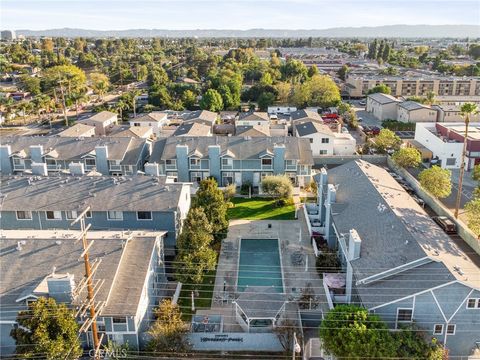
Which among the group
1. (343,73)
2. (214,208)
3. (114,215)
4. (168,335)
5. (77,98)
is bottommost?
(168,335)

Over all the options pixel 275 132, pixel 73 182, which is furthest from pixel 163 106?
pixel 73 182

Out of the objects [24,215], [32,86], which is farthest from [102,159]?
[32,86]

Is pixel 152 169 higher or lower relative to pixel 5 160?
higher

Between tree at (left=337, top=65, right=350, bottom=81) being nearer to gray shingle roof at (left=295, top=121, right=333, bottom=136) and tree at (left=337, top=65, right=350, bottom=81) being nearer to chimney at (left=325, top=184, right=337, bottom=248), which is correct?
gray shingle roof at (left=295, top=121, right=333, bottom=136)

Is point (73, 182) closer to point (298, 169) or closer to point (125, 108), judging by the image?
point (298, 169)

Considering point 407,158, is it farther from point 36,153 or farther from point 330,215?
point 36,153

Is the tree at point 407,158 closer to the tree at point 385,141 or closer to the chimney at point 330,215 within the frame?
the tree at point 385,141

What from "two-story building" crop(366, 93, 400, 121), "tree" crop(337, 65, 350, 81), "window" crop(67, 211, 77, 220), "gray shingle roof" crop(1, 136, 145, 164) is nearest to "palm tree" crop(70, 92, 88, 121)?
"gray shingle roof" crop(1, 136, 145, 164)
